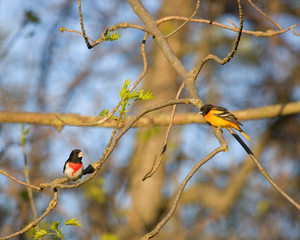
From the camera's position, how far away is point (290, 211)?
1056 centimetres

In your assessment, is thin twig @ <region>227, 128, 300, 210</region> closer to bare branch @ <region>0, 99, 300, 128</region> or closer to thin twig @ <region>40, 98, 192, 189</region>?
thin twig @ <region>40, 98, 192, 189</region>

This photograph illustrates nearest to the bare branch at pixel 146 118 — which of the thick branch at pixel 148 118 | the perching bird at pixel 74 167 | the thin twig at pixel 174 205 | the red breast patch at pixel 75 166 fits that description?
the thick branch at pixel 148 118

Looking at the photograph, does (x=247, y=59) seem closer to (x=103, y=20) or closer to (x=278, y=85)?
(x=278, y=85)

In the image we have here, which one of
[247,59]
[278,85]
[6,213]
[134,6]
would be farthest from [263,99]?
[134,6]

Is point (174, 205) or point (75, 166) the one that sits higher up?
point (75, 166)

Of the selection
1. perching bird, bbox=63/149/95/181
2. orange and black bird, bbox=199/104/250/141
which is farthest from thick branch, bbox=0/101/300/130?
perching bird, bbox=63/149/95/181

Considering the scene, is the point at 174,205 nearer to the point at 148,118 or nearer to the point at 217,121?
the point at 217,121

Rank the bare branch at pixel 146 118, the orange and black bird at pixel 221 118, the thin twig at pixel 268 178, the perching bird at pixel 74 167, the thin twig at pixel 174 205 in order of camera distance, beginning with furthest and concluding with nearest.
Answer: the bare branch at pixel 146 118 < the orange and black bird at pixel 221 118 < the perching bird at pixel 74 167 < the thin twig at pixel 268 178 < the thin twig at pixel 174 205

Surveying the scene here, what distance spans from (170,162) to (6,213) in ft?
10.9

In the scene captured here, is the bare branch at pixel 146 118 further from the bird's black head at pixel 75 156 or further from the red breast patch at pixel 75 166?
the red breast patch at pixel 75 166

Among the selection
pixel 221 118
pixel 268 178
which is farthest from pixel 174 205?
pixel 221 118

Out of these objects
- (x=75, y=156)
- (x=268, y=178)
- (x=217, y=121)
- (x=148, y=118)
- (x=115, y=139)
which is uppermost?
(x=148, y=118)

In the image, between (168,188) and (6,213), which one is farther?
(168,188)

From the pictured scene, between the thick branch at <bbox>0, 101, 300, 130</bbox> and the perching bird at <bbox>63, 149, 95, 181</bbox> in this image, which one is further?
the thick branch at <bbox>0, 101, 300, 130</bbox>
